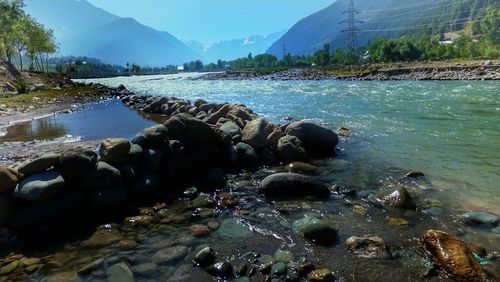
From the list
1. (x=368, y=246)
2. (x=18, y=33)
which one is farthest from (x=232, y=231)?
(x=18, y=33)

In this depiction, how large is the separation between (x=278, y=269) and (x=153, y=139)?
662 cm

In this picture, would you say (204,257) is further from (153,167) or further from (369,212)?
(153,167)

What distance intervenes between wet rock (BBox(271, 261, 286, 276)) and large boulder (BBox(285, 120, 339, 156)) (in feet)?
26.7

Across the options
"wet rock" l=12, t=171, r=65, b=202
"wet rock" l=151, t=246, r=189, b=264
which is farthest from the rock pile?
"wet rock" l=151, t=246, r=189, b=264

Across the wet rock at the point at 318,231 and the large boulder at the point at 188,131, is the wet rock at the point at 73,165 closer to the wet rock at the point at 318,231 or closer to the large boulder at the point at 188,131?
the large boulder at the point at 188,131

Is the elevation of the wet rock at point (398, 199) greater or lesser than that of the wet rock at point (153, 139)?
lesser

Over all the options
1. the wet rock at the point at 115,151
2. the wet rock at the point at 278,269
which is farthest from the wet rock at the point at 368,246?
the wet rock at the point at 115,151

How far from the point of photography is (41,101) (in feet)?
127

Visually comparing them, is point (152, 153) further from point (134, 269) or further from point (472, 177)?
point (472, 177)

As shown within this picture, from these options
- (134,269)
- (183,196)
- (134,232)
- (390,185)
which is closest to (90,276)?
(134,269)

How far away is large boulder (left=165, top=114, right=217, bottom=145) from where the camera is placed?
1200 centimetres

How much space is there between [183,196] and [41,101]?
1406 inches

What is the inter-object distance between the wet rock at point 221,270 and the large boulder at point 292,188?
3473 millimetres

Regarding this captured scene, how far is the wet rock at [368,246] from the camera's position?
645cm
